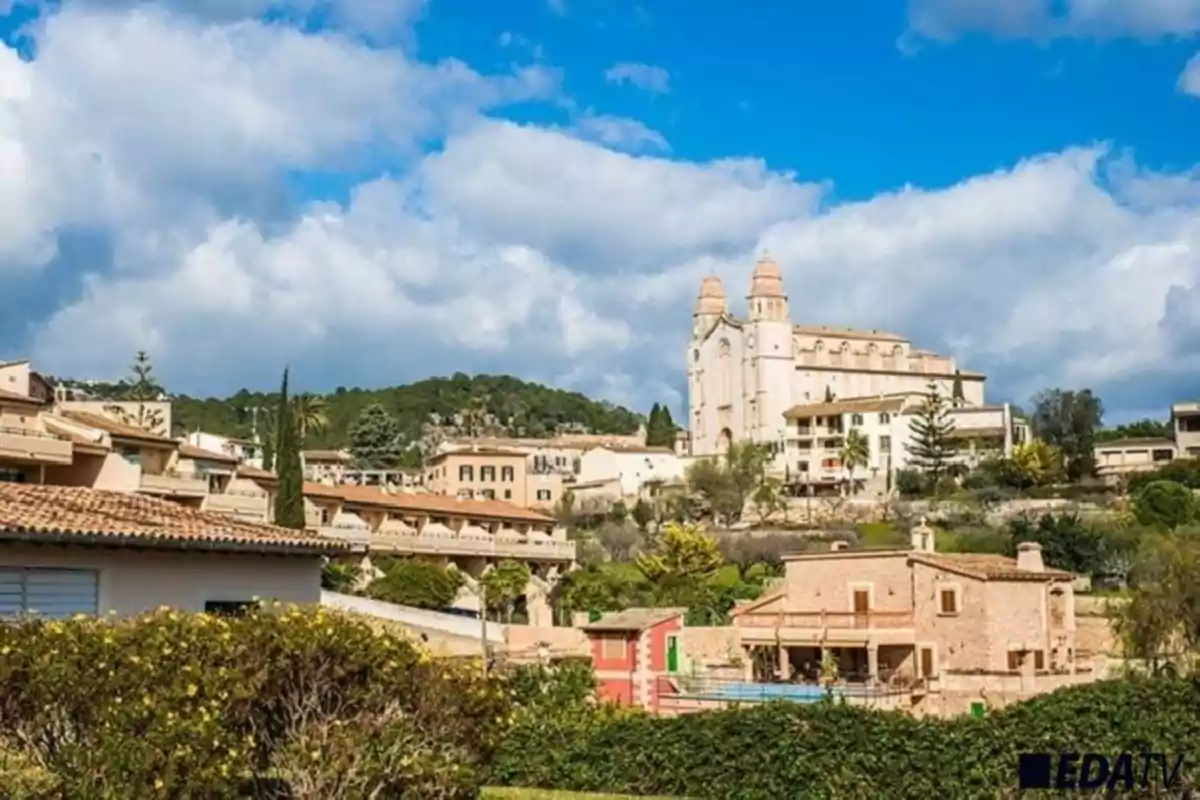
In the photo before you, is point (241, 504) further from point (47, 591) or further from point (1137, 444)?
point (1137, 444)

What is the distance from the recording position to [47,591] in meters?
16.1

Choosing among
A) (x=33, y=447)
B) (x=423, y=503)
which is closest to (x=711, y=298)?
(x=423, y=503)

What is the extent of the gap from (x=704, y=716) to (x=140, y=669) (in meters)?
7.65

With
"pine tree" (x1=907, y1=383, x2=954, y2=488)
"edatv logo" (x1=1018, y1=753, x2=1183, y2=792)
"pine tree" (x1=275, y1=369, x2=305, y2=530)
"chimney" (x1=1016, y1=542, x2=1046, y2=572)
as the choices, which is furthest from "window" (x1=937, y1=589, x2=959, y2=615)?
"pine tree" (x1=907, y1=383, x2=954, y2=488)

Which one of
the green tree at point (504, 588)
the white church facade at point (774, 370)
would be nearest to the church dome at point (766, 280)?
the white church facade at point (774, 370)

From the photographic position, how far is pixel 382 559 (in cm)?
6931

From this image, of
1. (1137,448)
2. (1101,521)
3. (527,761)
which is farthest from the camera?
(1137,448)

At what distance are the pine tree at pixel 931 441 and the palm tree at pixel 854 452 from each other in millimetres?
3624

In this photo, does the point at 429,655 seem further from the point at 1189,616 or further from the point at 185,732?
the point at 1189,616

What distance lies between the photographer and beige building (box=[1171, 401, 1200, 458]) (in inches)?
4269

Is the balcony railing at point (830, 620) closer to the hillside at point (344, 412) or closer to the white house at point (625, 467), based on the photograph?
the white house at point (625, 467)

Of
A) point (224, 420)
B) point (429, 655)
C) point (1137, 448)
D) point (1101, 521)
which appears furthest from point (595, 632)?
point (224, 420)

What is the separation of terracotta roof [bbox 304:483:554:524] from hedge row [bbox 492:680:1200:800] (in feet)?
178

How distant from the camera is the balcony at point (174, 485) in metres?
53.9
